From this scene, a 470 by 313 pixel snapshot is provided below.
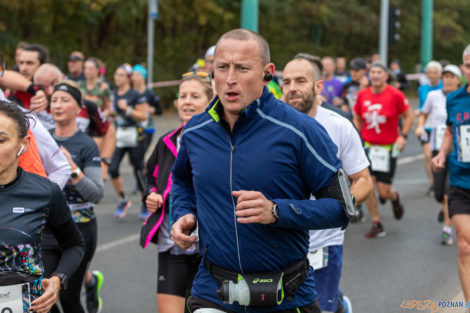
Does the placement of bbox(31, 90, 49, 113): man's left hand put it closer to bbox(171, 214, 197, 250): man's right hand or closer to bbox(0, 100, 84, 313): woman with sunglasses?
bbox(0, 100, 84, 313): woman with sunglasses

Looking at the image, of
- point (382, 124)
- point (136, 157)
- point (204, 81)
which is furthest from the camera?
point (136, 157)

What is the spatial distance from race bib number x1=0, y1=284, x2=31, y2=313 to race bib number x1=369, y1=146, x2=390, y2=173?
7.04 metres

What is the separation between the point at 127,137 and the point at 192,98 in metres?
6.53

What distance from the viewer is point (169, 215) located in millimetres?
4750

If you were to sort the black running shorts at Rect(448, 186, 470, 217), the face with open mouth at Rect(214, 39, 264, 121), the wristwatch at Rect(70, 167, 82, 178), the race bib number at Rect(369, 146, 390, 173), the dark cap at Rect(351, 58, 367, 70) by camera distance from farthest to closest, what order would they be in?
the dark cap at Rect(351, 58, 367, 70) < the race bib number at Rect(369, 146, 390, 173) < the black running shorts at Rect(448, 186, 470, 217) < the wristwatch at Rect(70, 167, 82, 178) < the face with open mouth at Rect(214, 39, 264, 121)

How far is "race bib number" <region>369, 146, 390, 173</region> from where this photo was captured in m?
10.0

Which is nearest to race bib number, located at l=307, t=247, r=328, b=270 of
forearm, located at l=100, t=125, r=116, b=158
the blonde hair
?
the blonde hair

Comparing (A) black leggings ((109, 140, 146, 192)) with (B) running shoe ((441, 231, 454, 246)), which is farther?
(A) black leggings ((109, 140, 146, 192))

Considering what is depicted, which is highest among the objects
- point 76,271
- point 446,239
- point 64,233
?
point 64,233

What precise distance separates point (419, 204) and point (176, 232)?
8915 mm

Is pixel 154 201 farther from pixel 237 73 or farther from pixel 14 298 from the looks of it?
pixel 237 73

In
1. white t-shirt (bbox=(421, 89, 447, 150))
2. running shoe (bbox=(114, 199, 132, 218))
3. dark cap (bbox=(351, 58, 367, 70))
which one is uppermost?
dark cap (bbox=(351, 58, 367, 70))

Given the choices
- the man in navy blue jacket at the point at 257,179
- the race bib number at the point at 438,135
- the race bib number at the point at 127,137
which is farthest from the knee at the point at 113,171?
the man in navy blue jacket at the point at 257,179

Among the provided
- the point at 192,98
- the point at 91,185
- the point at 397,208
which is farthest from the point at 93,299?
the point at 397,208
